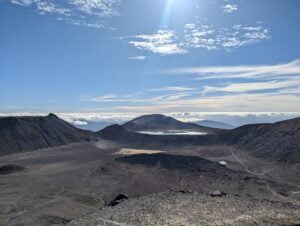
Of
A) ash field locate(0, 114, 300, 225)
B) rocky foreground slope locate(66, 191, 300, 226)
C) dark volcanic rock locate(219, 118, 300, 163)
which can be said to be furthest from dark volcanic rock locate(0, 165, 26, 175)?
dark volcanic rock locate(219, 118, 300, 163)

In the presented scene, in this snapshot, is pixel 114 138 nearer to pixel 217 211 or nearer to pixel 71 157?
pixel 71 157

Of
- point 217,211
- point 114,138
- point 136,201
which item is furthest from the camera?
point 114,138

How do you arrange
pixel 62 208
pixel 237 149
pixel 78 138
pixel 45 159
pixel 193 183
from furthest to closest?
pixel 78 138 → pixel 237 149 → pixel 45 159 → pixel 193 183 → pixel 62 208

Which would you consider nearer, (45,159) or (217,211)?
(217,211)

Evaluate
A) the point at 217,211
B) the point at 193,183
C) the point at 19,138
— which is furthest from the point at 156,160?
the point at 19,138

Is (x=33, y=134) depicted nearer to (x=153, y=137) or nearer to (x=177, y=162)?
(x=153, y=137)

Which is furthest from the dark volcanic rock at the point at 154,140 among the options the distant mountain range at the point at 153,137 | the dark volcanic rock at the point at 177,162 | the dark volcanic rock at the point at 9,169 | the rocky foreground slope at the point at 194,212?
the rocky foreground slope at the point at 194,212

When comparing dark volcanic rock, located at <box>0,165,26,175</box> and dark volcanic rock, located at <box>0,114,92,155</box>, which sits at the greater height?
dark volcanic rock, located at <box>0,114,92,155</box>

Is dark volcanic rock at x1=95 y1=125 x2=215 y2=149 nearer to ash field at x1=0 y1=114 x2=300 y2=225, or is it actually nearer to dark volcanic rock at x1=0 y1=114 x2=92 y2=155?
ash field at x1=0 y1=114 x2=300 y2=225
